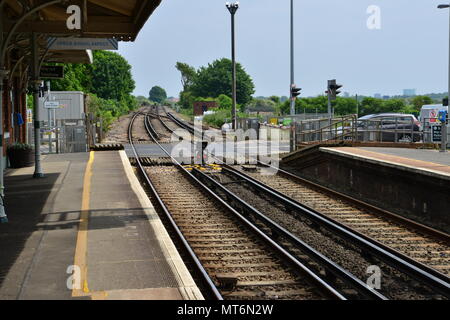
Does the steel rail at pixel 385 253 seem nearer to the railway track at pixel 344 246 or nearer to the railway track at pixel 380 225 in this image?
the railway track at pixel 344 246

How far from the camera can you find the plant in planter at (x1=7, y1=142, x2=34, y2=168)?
65.3 ft

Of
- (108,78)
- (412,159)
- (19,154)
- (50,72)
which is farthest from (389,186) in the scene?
(108,78)

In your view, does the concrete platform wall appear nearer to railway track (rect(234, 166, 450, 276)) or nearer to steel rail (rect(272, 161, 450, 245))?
steel rail (rect(272, 161, 450, 245))

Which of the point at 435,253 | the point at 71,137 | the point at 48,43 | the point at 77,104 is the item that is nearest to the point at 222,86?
the point at 77,104

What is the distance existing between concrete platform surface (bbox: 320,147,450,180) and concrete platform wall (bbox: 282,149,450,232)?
12cm

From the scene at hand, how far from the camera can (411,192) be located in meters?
13.9

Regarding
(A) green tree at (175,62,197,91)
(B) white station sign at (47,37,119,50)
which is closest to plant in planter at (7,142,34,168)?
(B) white station sign at (47,37,119,50)

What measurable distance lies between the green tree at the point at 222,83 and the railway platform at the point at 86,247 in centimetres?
10705

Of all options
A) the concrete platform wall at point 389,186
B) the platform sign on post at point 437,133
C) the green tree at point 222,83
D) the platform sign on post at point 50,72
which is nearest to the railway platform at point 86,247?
the platform sign on post at point 50,72

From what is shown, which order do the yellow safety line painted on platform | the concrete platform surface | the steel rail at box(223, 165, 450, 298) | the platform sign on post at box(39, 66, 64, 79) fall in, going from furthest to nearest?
1. the platform sign on post at box(39, 66, 64, 79)
2. the concrete platform surface
3. the steel rail at box(223, 165, 450, 298)
4. the yellow safety line painted on platform

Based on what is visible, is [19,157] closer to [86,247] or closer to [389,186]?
[86,247]

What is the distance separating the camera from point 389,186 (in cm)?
1488
